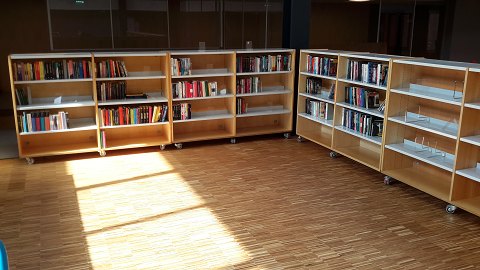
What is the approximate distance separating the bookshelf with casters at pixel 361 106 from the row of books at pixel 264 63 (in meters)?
1.28

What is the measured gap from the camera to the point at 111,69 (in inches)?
244

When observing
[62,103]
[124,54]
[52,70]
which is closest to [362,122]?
[124,54]

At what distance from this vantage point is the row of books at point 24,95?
5.84 metres

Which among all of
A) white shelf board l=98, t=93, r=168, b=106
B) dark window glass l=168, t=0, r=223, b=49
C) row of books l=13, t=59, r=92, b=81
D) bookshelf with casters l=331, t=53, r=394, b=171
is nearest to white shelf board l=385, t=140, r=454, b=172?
bookshelf with casters l=331, t=53, r=394, b=171

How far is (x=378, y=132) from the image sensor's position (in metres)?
5.68

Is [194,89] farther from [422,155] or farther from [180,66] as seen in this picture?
[422,155]

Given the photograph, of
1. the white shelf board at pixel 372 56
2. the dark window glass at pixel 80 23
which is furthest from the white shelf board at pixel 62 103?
the white shelf board at pixel 372 56

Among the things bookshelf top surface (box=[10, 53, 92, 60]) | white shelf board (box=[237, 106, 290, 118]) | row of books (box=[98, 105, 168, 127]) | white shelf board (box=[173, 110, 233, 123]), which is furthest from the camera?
white shelf board (box=[237, 106, 290, 118])

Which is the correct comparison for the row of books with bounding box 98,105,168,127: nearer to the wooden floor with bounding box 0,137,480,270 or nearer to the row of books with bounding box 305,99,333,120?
the wooden floor with bounding box 0,137,480,270

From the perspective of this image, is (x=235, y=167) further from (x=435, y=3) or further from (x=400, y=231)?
(x=435, y=3)

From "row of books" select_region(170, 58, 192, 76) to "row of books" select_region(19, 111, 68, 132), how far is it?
1.67 metres

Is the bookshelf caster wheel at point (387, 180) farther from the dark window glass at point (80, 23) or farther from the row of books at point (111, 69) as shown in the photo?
the dark window glass at point (80, 23)

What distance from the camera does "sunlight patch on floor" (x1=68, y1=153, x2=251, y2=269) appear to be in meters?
3.61

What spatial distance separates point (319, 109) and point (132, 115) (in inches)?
114
